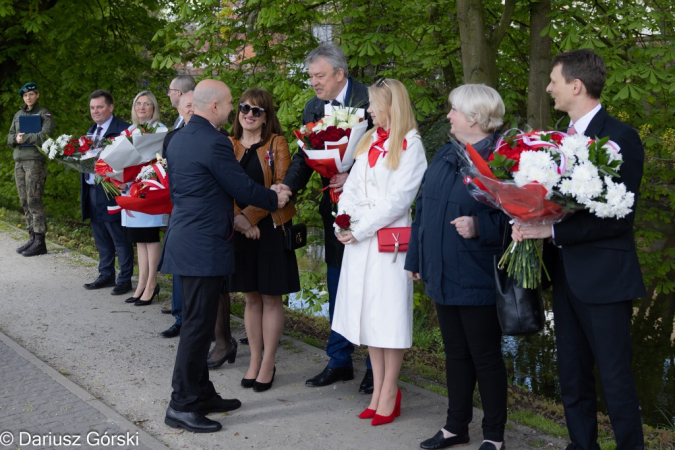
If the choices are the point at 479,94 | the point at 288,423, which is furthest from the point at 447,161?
the point at 288,423

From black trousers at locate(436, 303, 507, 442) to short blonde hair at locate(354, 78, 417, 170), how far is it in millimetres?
1011

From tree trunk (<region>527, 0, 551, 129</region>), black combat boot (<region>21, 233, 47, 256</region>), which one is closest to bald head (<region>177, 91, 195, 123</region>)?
tree trunk (<region>527, 0, 551, 129</region>)

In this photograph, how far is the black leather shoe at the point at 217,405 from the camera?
4961 millimetres

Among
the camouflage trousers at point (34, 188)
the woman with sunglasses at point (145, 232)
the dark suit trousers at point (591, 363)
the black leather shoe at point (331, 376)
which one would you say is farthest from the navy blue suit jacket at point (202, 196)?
the camouflage trousers at point (34, 188)

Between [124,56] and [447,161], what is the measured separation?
1142 centimetres

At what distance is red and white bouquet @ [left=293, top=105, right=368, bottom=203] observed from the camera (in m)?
5.09

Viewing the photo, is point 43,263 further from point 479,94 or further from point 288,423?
point 479,94

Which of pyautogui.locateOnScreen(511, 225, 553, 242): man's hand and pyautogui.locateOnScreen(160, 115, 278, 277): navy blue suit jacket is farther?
pyautogui.locateOnScreen(160, 115, 278, 277): navy blue suit jacket

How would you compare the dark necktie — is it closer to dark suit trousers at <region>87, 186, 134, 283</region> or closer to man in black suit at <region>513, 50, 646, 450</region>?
dark suit trousers at <region>87, 186, 134, 283</region>

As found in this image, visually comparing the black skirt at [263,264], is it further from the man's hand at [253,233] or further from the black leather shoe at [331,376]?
the black leather shoe at [331,376]

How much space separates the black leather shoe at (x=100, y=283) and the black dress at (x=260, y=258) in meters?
3.95

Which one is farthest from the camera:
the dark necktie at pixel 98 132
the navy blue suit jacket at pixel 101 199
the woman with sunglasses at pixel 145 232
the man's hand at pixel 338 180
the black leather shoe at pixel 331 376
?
the navy blue suit jacket at pixel 101 199

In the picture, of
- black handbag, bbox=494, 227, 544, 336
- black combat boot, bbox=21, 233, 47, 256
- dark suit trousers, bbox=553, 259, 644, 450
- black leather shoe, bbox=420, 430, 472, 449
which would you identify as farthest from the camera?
black combat boot, bbox=21, 233, 47, 256

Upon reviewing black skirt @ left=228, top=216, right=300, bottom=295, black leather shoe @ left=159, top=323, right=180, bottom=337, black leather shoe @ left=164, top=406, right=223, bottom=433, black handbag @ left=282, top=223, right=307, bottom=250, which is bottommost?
black leather shoe @ left=164, top=406, right=223, bottom=433
